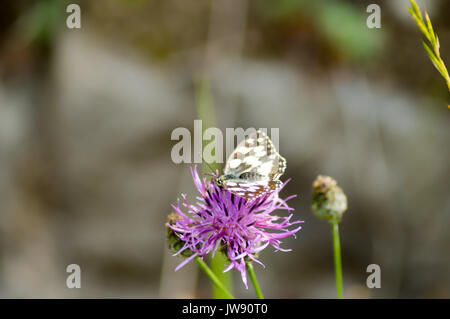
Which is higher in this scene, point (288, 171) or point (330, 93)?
point (330, 93)

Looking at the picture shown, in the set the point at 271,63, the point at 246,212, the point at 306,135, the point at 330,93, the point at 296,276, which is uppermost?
the point at 271,63

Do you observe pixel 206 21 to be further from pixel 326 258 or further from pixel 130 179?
pixel 326 258

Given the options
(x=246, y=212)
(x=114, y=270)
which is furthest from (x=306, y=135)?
(x=246, y=212)

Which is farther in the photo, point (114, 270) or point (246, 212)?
point (114, 270)
